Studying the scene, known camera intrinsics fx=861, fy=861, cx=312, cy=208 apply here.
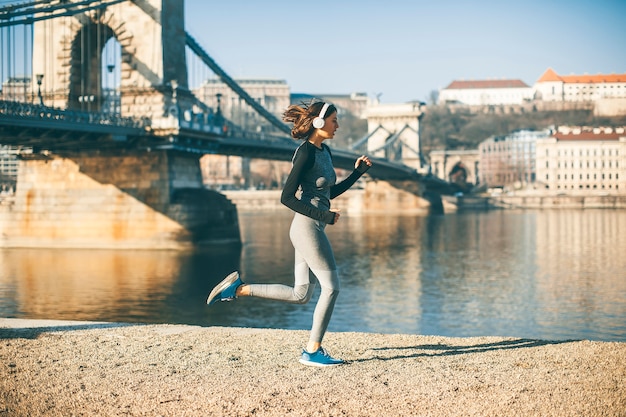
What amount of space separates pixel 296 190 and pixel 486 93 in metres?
167

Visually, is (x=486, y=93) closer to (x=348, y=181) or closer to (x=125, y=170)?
(x=125, y=170)

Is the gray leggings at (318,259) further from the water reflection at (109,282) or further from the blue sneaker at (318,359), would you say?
the water reflection at (109,282)

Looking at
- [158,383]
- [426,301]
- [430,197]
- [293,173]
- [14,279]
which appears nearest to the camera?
[158,383]

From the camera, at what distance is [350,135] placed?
117 m

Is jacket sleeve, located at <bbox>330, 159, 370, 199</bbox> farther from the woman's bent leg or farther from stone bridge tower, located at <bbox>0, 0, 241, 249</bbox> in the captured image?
stone bridge tower, located at <bbox>0, 0, 241, 249</bbox>

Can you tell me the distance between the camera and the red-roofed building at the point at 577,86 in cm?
15862

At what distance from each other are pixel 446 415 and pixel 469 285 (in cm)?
1671

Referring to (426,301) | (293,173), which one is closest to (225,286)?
(293,173)

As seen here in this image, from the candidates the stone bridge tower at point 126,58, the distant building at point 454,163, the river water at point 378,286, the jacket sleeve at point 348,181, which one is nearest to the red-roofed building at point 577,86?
the distant building at point 454,163

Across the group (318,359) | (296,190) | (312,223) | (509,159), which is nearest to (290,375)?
(318,359)

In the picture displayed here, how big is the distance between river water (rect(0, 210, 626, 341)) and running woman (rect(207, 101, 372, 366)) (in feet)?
26.1

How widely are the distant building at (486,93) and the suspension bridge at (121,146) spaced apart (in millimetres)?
136748

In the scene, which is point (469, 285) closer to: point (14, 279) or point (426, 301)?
point (426, 301)

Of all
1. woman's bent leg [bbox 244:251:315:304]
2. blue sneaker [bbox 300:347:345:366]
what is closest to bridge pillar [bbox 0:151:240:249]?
woman's bent leg [bbox 244:251:315:304]
